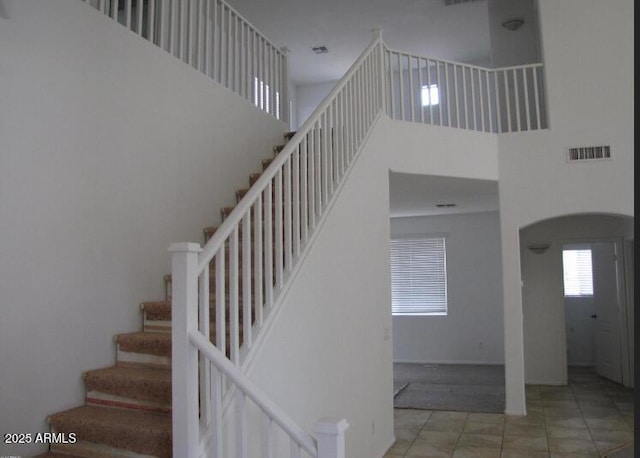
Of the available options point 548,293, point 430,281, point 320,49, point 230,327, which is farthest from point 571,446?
point 320,49

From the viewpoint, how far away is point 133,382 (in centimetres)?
280

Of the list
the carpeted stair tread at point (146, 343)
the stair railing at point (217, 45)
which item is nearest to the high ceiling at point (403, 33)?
the stair railing at point (217, 45)

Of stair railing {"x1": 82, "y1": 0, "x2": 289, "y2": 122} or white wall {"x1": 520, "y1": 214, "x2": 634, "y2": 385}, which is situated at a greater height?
stair railing {"x1": 82, "y1": 0, "x2": 289, "y2": 122}

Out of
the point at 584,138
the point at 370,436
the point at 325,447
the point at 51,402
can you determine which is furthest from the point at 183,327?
the point at 584,138

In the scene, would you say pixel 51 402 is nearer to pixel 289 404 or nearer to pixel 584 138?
pixel 289 404

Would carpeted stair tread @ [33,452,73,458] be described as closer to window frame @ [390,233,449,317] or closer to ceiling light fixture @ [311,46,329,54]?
ceiling light fixture @ [311,46,329,54]

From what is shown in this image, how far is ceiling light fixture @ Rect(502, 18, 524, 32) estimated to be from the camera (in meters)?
7.04

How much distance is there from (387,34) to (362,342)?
5299 mm

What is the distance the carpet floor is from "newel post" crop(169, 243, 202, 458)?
15.0 feet

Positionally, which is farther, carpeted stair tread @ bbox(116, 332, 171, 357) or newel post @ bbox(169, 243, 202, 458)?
carpeted stair tread @ bbox(116, 332, 171, 357)

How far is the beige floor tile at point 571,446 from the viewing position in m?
4.64

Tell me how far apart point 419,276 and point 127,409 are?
7.44 metres

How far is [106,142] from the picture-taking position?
3.38m

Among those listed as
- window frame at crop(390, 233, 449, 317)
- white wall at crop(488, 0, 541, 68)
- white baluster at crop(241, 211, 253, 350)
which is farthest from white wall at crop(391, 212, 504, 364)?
white baluster at crop(241, 211, 253, 350)
